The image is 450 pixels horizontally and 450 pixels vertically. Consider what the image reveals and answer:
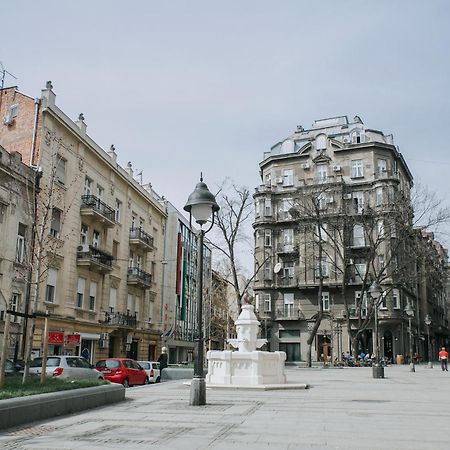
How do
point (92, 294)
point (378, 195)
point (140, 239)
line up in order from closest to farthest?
point (92, 294) < point (140, 239) < point (378, 195)

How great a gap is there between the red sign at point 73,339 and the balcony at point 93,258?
428 centimetres

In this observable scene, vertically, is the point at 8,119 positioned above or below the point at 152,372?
above

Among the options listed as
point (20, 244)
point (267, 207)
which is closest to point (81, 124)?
point (20, 244)

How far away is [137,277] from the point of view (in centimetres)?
4031

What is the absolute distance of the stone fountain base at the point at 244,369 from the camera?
1703 centimetres

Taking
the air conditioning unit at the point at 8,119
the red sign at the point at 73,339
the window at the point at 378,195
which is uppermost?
the window at the point at 378,195

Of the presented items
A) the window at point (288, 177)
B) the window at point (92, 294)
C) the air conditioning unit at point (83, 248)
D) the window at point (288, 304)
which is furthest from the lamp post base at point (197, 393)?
the window at point (288, 177)

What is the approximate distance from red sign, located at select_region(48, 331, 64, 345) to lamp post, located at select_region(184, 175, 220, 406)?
18.6m

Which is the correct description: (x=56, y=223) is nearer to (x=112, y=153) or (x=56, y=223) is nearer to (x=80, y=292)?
(x=80, y=292)

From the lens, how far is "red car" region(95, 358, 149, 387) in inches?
898

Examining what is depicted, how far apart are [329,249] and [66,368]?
3767 cm

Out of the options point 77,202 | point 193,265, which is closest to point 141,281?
point 77,202

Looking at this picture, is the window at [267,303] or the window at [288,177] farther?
the window at [288,177]

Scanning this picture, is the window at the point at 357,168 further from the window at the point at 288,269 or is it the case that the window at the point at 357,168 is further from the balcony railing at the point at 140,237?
the balcony railing at the point at 140,237
